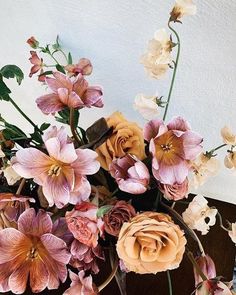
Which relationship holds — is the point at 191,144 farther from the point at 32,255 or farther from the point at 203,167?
the point at 32,255

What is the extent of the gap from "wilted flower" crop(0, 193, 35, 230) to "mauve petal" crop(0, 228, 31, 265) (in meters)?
0.04

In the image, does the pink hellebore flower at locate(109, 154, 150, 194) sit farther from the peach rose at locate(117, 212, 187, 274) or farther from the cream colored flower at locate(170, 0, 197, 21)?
the cream colored flower at locate(170, 0, 197, 21)

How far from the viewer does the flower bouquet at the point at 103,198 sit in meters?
0.56

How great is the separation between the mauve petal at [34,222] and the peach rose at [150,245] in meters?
0.09

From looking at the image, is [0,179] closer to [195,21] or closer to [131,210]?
[131,210]

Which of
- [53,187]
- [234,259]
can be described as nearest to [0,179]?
[53,187]

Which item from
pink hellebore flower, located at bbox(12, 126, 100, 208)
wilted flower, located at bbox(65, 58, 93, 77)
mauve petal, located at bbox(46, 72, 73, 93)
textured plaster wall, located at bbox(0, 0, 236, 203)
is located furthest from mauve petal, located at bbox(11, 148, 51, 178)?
textured plaster wall, located at bbox(0, 0, 236, 203)

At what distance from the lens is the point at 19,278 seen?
1.92ft

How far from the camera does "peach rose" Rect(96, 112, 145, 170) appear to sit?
636 millimetres

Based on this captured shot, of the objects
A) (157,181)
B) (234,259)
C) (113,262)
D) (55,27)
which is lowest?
(234,259)

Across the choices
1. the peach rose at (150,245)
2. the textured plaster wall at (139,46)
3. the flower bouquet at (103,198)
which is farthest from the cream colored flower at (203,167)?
the textured plaster wall at (139,46)

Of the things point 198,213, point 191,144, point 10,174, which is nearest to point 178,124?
point 191,144

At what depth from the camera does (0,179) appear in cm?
74

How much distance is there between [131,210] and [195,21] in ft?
1.11
